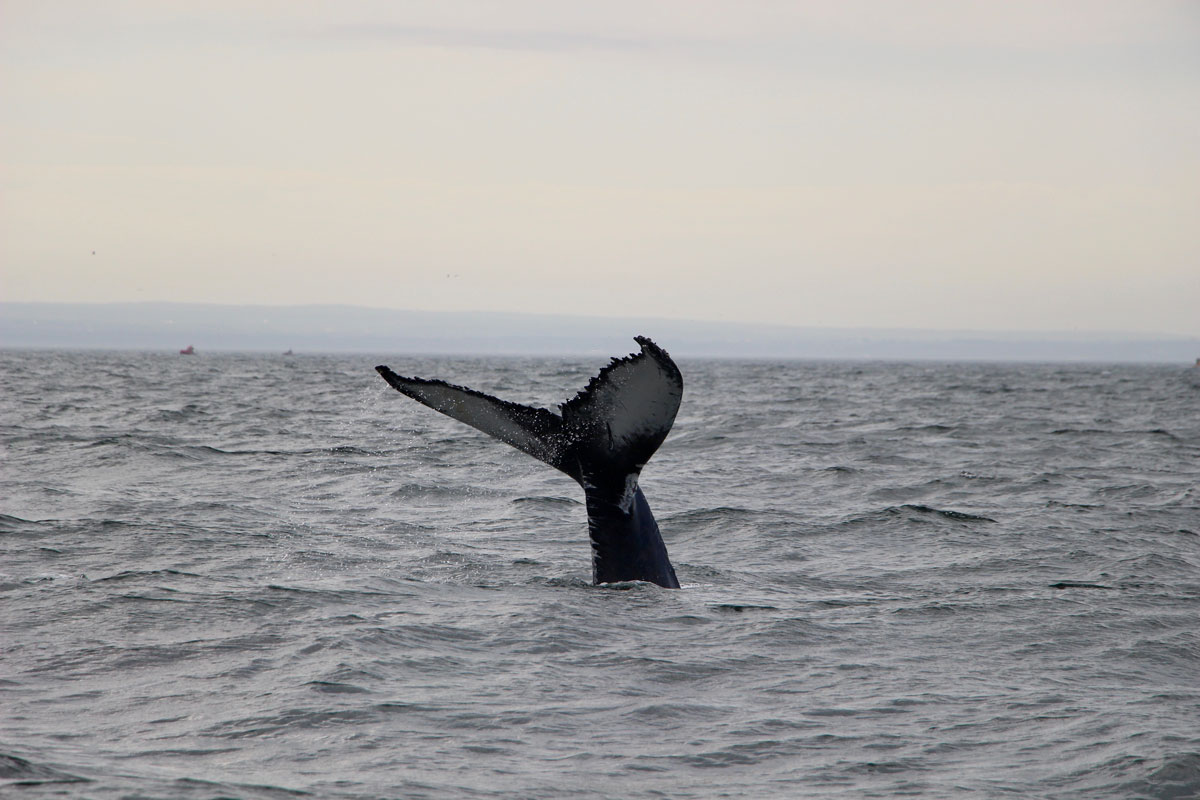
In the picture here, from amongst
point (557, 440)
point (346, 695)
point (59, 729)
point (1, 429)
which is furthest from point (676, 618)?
point (1, 429)

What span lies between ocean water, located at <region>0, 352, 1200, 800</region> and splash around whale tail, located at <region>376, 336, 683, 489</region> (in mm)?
882

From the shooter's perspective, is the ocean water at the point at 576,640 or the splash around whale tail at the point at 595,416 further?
the splash around whale tail at the point at 595,416

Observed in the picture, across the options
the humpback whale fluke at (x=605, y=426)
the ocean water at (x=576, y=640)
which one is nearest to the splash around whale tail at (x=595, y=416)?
the humpback whale fluke at (x=605, y=426)

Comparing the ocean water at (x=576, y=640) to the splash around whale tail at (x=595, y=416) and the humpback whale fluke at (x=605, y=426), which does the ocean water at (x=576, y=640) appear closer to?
the humpback whale fluke at (x=605, y=426)

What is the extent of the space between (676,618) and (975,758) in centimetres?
246

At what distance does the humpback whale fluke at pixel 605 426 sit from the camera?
6.23 m

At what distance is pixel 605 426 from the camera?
21.8ft

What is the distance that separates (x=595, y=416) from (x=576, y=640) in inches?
45.5

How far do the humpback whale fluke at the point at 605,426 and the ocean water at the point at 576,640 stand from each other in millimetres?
518

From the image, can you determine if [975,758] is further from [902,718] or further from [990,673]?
[990,673]

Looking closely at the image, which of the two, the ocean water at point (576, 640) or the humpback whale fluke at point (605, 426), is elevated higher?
the humpback whale fluke at point (605, 426)

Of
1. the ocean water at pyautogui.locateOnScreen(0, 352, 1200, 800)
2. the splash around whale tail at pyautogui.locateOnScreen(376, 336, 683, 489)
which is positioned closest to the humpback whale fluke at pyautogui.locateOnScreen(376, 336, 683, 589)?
the splash around whale tail at pyautogui.locateOnScreen(376, 336, 683, 489)

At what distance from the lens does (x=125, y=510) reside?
37.5 feet

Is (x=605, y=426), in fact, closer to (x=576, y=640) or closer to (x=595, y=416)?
(x=595, y=416)
